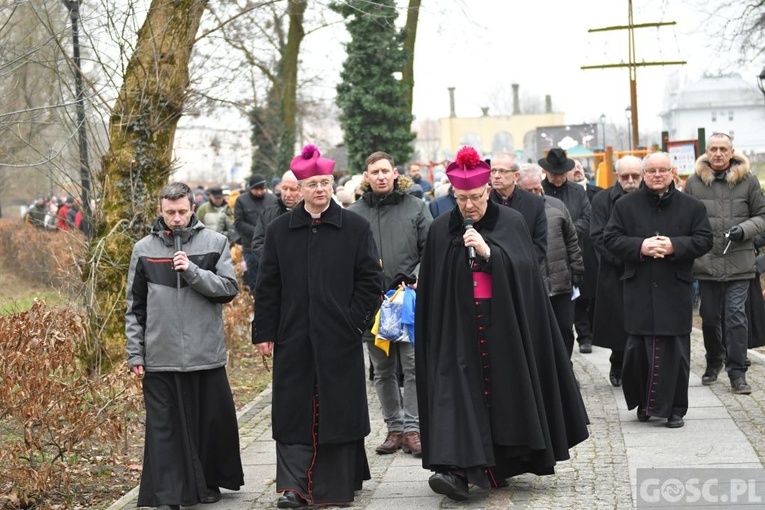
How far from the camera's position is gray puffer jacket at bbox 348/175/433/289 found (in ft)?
29.3

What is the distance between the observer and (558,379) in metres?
7.48

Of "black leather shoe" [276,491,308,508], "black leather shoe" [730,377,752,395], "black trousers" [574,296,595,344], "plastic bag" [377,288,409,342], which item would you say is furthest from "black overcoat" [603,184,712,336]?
"black trousers" [574,296,595,344]

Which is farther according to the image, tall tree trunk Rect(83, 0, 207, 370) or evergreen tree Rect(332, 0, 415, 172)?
evergreen tree Rect(332, 0, 415, 172)

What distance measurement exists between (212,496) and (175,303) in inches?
46.9

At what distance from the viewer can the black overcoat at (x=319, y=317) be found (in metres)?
7.45

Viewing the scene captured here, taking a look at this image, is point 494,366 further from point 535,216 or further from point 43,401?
point 43,401

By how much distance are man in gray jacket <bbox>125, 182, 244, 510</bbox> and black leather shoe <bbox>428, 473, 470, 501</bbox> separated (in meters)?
1.28

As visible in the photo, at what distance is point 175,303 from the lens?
293 inches

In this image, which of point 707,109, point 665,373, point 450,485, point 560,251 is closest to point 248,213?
point 560,251

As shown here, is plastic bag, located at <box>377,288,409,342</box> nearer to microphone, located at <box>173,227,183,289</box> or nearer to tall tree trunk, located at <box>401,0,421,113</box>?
microphone, located at <box>173,227,183,289</box>

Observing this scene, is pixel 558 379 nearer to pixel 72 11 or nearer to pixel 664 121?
pixel 72 11

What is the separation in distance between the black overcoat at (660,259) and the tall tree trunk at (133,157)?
170 inches

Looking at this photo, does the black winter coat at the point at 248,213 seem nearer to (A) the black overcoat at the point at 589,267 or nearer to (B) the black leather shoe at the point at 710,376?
(A) the black overcoat at the point at 589,267

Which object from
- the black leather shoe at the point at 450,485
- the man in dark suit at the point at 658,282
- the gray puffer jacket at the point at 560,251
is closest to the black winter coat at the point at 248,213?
the gray puffer jacket at the point at 560,251
